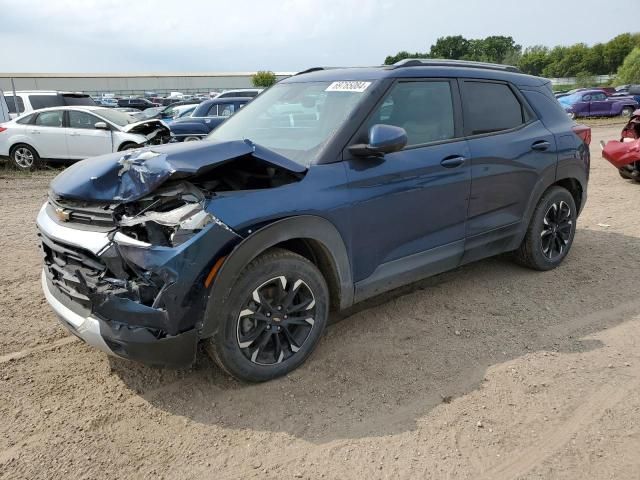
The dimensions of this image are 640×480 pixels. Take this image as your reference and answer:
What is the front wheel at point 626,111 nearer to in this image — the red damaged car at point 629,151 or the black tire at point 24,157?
the red damaged car at point 629,151

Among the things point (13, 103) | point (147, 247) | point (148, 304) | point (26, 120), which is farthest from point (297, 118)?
point (13, 103)

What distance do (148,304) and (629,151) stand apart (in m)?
9.02

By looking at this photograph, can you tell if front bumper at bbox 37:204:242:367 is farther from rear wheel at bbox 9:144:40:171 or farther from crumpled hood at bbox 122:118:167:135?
rear wheel at bbox 9:144:40:171

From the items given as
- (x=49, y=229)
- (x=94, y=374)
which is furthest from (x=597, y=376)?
(x=49, y=229)

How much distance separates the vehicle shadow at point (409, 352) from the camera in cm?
287

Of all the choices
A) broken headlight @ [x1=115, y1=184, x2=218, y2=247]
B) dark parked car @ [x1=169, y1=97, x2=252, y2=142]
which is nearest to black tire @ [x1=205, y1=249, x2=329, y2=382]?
broken headlight @ [x1=115, y1=184, x2=218, y2=247]

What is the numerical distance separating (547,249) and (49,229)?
4231 mm

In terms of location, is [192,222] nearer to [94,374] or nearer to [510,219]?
[94,374]

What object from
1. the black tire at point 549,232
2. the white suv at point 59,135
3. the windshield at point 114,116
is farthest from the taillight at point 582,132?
the windshield at point 114,116

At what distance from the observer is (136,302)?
263cm

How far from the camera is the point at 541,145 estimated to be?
4562 millimetres

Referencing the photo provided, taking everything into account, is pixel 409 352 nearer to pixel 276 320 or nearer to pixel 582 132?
pixel 276 320

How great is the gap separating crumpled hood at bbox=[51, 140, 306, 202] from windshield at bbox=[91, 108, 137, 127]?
9.40 meters

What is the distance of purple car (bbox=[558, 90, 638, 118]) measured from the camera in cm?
2439
